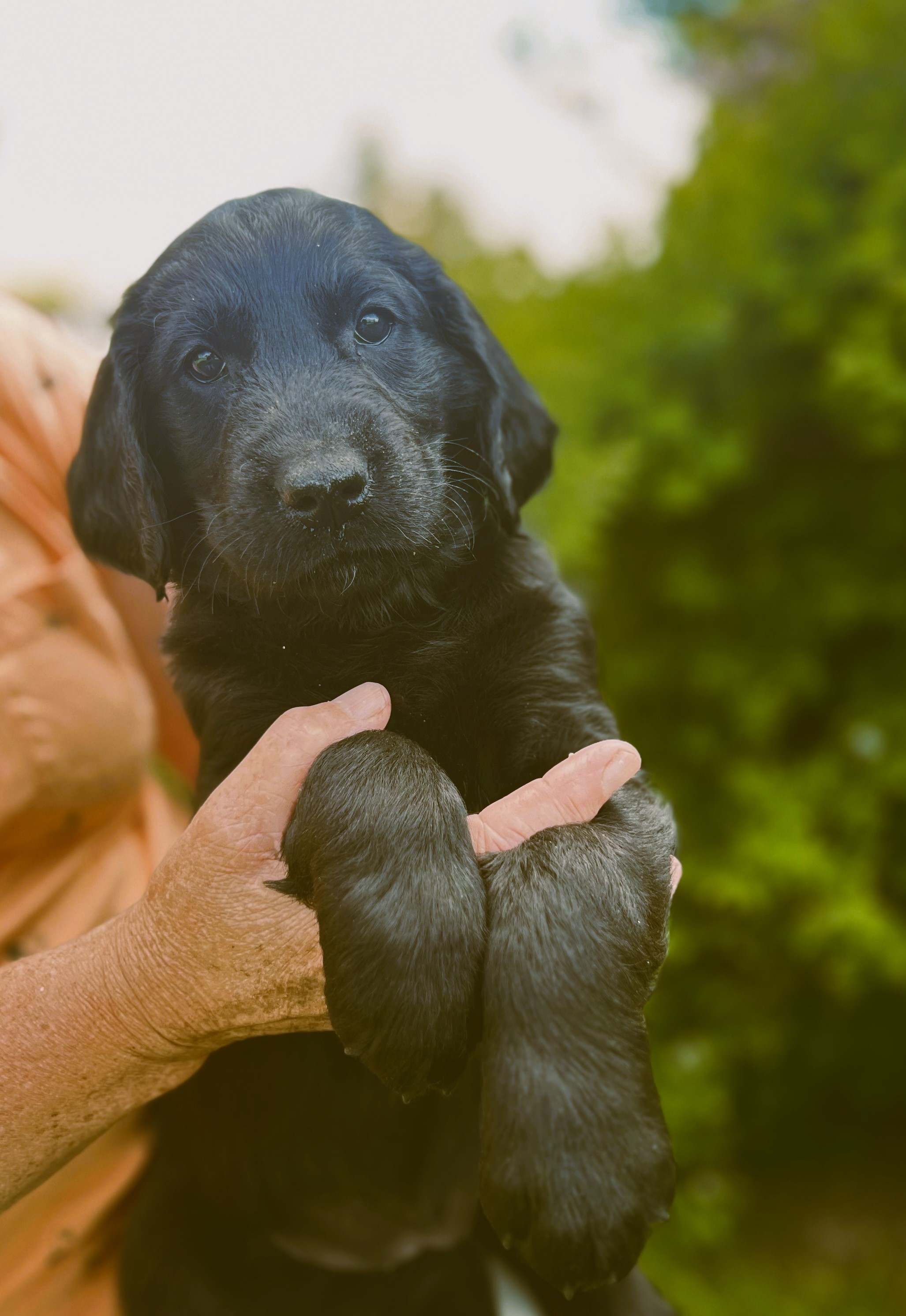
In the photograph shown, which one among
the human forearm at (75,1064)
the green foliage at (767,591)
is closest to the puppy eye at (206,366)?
the green foliage at (767,591)

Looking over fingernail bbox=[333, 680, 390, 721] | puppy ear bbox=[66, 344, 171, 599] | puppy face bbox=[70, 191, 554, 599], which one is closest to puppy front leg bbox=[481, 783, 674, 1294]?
fingernail bbox=[333, 680, 390, 721]

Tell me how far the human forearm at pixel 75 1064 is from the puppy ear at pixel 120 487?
457 mm

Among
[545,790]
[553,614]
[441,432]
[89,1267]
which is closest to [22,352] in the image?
[441,432]

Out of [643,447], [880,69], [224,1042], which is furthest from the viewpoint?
[643,447]

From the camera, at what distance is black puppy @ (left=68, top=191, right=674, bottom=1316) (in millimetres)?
886

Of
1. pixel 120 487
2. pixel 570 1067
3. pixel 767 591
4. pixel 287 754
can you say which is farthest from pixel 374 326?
pixel 767 591

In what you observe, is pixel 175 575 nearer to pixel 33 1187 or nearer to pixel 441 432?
pixel 441 432

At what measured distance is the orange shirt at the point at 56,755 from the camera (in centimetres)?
142

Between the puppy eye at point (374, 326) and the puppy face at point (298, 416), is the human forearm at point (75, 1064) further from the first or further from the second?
the puppy eye at point (374, 326)

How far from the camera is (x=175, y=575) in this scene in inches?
41.7

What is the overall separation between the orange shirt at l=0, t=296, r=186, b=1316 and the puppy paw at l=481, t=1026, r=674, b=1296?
800mm

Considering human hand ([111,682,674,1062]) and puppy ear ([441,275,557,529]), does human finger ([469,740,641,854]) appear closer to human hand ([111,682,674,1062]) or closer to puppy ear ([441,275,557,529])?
human hand ([111,682,674,1062])

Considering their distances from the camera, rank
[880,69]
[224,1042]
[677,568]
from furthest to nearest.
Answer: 1. [677,568]
2. [880,69]
3. [224,1042]

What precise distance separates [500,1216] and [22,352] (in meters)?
1.35
